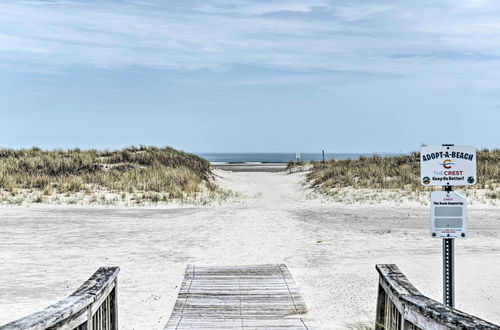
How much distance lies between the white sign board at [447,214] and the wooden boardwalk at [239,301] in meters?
1.72

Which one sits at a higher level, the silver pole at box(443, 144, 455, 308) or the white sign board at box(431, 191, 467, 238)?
the white sign board at box(431, 191, 467, 238)

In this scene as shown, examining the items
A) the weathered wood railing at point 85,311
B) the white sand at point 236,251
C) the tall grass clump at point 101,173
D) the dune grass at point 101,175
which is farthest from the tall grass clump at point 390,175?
the weathered wood railing at point 85,311

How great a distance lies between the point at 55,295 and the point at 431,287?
5.47 meters

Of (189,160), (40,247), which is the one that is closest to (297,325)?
(40,247)

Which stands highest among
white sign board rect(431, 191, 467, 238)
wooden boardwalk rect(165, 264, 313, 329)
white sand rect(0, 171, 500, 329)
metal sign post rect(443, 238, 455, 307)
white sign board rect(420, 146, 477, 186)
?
white sign board rect(420, 146, 477, 186)

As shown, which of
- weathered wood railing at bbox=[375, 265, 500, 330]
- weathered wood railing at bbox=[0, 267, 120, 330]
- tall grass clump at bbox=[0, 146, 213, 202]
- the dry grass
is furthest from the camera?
tall grass clump at bbox=[0, 146, 213, 202]

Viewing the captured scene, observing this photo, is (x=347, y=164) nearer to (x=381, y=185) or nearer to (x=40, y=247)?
(x=381, y=185)

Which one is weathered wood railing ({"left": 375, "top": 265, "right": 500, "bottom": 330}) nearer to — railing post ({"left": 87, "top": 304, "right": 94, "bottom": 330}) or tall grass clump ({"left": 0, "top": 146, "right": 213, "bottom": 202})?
railing post ({"left": 87, "top": 304, "right": 94, "bottom": 330})

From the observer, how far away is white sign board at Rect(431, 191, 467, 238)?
20.7 feet

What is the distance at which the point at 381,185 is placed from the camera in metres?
25.9

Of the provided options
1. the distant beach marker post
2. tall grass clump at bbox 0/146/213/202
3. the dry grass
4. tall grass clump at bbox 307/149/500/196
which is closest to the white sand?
the distant beach marker post

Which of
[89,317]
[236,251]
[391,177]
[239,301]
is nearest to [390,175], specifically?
[391,177]

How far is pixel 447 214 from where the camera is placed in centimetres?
636

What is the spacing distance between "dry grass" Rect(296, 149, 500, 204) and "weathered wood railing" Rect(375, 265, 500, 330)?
18.7 metres
